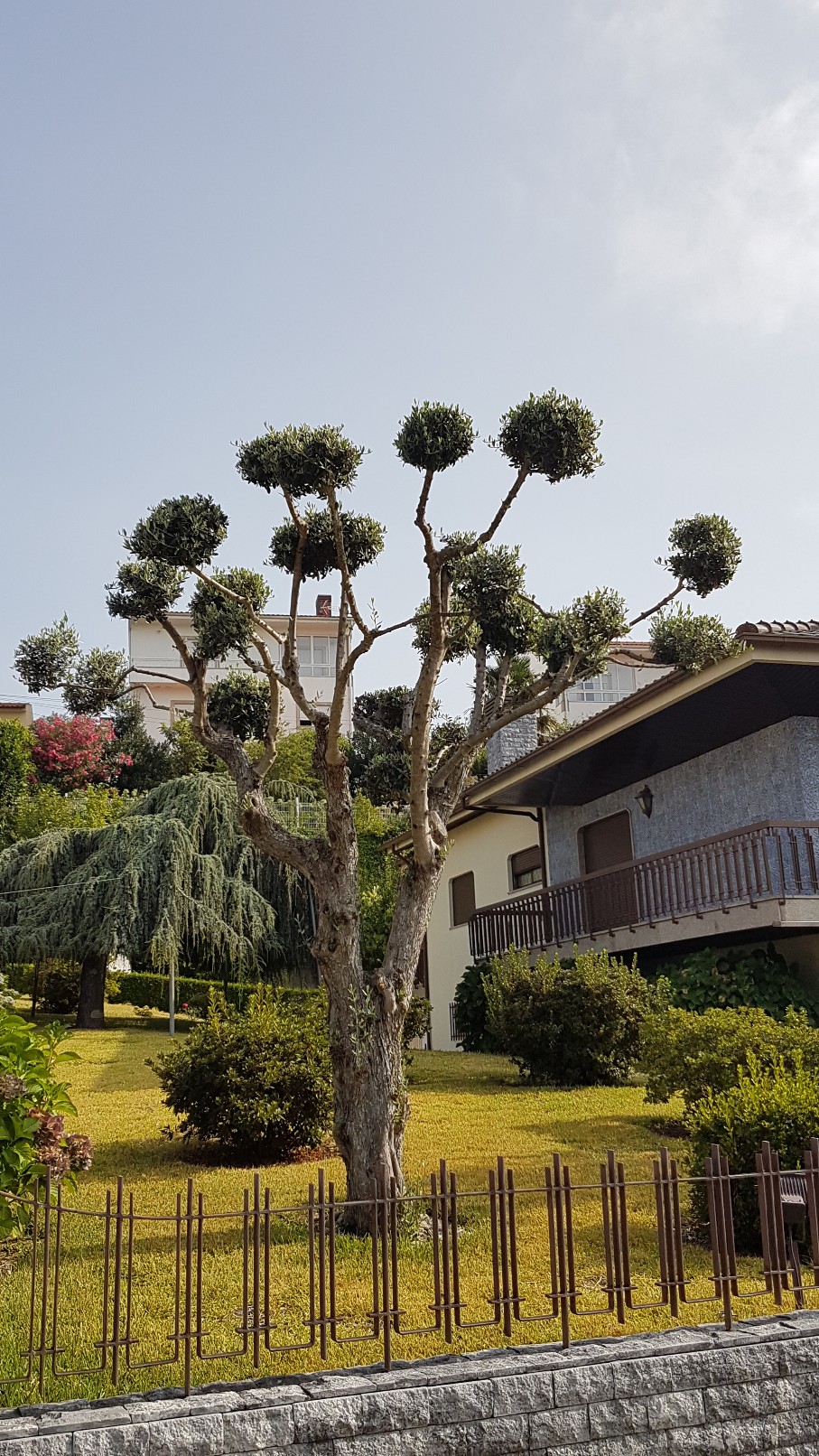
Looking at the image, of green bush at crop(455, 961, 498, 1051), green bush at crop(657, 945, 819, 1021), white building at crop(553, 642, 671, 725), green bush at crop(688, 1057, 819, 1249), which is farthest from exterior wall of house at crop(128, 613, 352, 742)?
green bush at crop(688, 1057, 819, 1249)

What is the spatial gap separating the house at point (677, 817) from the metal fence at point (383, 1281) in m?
7.22

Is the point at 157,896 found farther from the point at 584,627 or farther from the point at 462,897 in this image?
the point at 584,627

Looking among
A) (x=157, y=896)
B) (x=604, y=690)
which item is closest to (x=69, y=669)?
(x=157, y=896)

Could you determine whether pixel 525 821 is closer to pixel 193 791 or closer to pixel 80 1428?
pixel 193 791

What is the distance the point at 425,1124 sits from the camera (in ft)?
36.4

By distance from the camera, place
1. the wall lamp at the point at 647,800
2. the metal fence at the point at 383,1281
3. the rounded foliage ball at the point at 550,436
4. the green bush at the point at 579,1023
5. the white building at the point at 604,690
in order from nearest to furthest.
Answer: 1. the metal fence at the point at 383,1281
2. the rounded foliage ball at the point at 550,436
3. the green bush at the point at 579,1023
4. the wall lamp at the point at 647,800
5. the white building at the point at 604,690

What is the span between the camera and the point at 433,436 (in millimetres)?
8164

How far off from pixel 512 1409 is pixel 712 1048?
4938mm

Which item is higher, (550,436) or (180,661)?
(180,661)

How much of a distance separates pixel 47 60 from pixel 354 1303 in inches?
341

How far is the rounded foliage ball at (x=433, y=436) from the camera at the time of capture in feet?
26.7

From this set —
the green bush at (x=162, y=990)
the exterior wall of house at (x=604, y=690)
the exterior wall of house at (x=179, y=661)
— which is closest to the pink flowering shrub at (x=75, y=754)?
the exterior wall of house at (x=179, y=661)

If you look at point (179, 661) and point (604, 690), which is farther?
point (604, 690)

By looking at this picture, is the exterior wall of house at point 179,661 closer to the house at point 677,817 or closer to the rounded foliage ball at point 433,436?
the house at point 677,817
